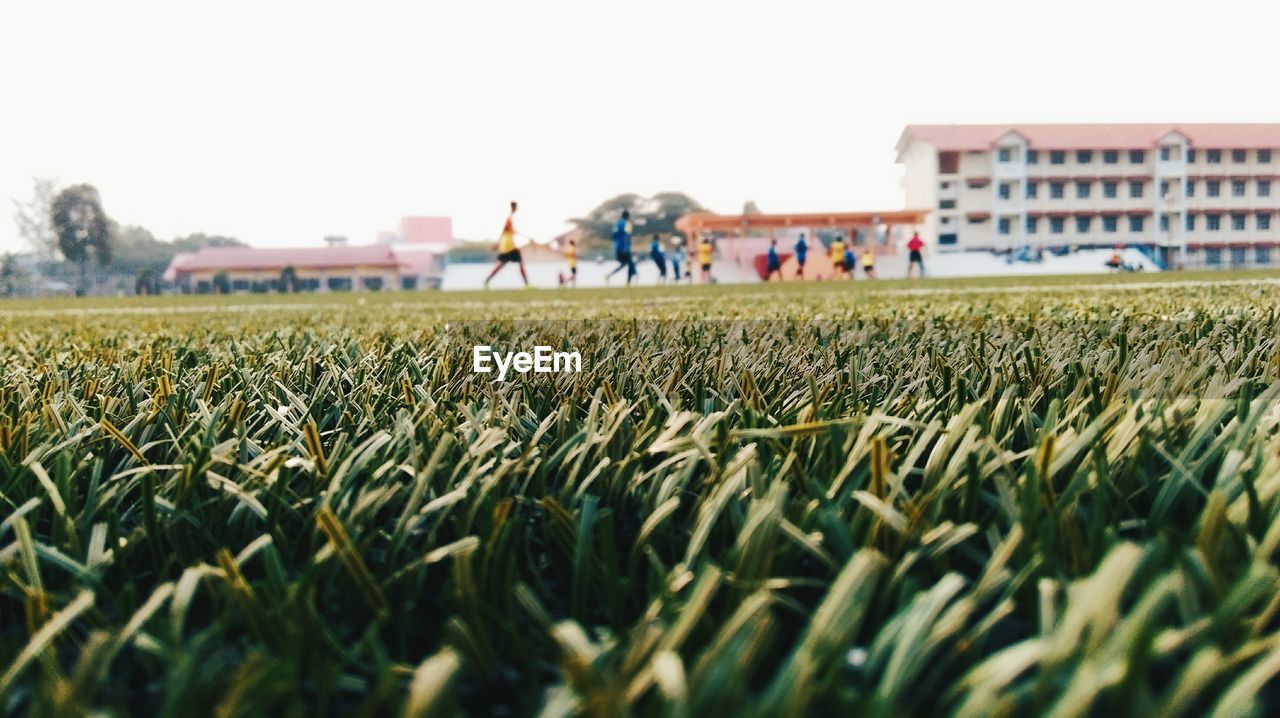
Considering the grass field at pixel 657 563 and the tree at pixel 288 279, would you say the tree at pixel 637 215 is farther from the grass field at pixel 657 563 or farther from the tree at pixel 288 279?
the grass field at pixel 657 563

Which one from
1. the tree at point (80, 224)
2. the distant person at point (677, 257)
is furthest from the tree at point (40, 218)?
the distant person at point (677, 257)

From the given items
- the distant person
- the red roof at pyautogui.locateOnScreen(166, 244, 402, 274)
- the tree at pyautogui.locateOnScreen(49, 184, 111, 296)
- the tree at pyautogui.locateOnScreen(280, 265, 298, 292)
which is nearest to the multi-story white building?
the distant person

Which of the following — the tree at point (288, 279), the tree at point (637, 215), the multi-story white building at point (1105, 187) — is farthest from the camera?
the tree at point (637, 215)

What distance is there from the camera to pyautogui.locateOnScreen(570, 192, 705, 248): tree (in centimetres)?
9656

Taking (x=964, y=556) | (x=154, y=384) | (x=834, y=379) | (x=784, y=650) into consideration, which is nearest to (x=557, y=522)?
(x=784, y=650)

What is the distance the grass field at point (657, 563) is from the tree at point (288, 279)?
7115 centimetres

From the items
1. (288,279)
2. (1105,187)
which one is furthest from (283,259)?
(1105,187)

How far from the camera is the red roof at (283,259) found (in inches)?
2854

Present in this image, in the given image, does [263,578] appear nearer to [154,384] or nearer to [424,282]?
[154,384]

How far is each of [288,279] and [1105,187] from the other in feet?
196

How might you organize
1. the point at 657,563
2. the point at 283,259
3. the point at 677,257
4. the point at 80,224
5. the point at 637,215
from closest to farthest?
the point at 657,563 → the point at 677,257 → the point at 283,259 → the point at 80,224 → the point at 637,215

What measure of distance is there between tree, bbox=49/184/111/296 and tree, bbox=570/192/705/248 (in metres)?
42.3

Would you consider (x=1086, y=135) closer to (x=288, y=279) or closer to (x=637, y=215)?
(x=637, y=215)

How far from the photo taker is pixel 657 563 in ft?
2.84
